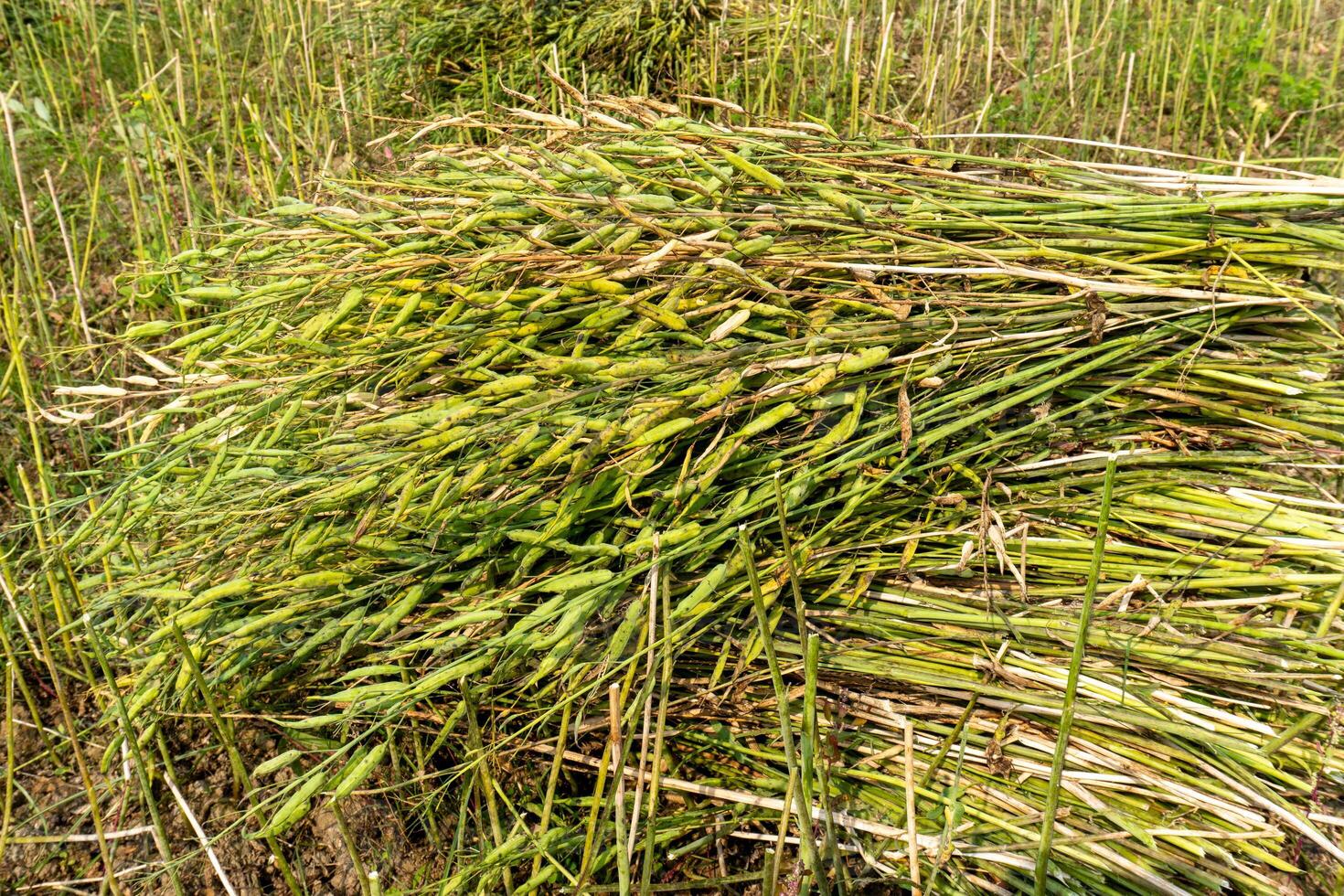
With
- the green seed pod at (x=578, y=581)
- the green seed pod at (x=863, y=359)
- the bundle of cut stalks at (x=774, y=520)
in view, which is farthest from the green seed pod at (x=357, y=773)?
the green seed pod at (x=863, y=359)

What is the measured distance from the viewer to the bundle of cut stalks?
136 centimetres

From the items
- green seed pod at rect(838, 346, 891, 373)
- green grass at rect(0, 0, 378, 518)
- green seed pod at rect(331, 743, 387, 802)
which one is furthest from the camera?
green grass at rect(0, 0, 378, 518)

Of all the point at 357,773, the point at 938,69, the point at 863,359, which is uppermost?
the point at 938,69

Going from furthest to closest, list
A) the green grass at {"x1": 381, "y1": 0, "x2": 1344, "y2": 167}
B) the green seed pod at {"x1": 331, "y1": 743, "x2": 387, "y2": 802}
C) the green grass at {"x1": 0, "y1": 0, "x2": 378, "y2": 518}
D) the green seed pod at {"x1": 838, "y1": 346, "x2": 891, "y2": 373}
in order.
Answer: the green grass at {"x1": 381, "y1": 0, "x2": 1344, "y2": 167} → the green grass at {"x1": 0, "y1": 0, "x2": 378, "y2": 518} → the green seed pod at {"x1": 838, "y1": 346, "x2": 891, "y2": 373} → the green seed pod at {"x1": 331, "y1": 743, "x2": 387, "y2": 802}

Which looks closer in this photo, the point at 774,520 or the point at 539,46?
the point at 774,520

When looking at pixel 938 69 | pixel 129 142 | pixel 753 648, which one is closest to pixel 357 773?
pixel 753 648

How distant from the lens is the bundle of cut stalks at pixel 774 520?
4.47ft

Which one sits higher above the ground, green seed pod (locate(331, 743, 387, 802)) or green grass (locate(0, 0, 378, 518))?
green grass (locate(0, 0, 378, 518))

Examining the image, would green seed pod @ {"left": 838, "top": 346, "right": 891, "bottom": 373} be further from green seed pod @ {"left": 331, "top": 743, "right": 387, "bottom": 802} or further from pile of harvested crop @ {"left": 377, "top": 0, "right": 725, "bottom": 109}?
pile of harvested crop @ {"left": 377, "top": 0, "right": 725, "bottom": 109}

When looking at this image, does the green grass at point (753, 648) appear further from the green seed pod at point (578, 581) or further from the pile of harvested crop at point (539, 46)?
the pile of harvested crop at point (539, 46)

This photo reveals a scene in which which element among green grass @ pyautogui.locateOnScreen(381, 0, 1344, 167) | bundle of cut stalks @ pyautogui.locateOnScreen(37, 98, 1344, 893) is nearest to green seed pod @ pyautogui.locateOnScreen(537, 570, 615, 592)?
bundle of cut stalks @ pyautogui.locateOnScreen(37, 98, 1344, 893)

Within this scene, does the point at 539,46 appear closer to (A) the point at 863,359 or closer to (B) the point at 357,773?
(A) the point at 863,359

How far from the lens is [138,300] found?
2.74m

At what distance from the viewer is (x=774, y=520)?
146cm
